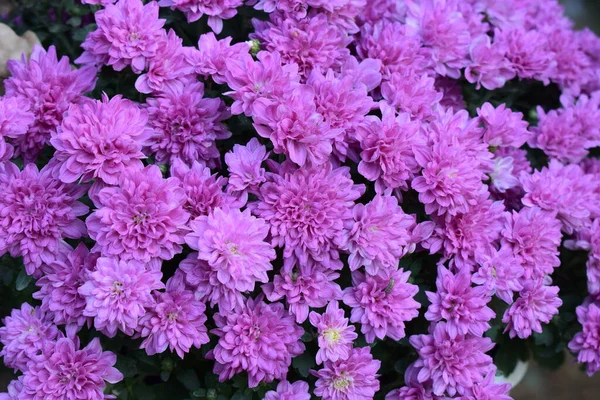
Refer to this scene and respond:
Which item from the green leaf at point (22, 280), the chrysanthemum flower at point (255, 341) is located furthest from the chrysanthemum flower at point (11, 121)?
the chrysanthemum flower at point (255, 341)

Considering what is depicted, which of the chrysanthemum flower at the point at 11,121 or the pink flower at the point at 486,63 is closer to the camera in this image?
the chrysanthemum flower at the point at 11,121

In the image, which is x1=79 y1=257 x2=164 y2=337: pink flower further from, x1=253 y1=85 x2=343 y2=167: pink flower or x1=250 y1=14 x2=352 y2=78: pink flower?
x1=250 y1=14 x2=352 y2=78: pink flower

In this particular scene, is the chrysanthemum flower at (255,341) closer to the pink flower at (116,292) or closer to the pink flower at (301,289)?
the pink flower at (301,289)

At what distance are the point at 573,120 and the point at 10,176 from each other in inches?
60.9

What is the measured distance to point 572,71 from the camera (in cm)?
204

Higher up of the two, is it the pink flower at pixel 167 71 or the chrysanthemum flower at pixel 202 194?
the pink flower at pixel 167 71

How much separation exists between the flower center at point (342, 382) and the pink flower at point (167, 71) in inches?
30.0

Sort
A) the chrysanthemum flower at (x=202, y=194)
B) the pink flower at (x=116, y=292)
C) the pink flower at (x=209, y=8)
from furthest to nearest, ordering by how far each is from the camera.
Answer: the pink flower at (x=209, y=8) < the chrysanthemum flower at (x=202, y=194) < the pink flower at (x=116, y=292)

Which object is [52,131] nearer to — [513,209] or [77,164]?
[77,164]

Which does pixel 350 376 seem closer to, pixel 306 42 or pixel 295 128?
pixel 295 128

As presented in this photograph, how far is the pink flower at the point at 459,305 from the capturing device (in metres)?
1.45

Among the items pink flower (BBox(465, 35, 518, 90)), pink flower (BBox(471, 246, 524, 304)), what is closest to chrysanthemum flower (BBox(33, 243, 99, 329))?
pink flower (BBox(471, 246, 524, 304))

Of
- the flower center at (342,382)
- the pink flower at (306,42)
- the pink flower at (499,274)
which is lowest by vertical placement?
the flower center at (342,382)

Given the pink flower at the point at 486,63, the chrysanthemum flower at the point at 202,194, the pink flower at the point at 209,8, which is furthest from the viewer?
the pink flower at the point at 486,63
